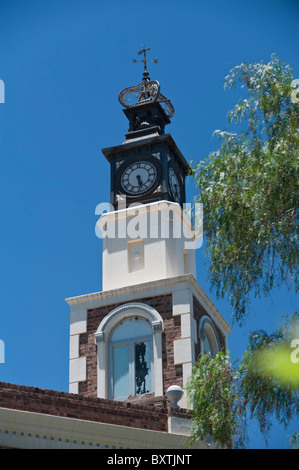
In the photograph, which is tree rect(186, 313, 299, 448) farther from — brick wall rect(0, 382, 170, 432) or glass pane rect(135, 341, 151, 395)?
glass pane rect(135, 341, 151, 395)

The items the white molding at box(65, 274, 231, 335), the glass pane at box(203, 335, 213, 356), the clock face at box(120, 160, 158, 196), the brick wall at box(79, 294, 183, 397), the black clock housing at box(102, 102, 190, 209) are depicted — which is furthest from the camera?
the clock face at box(120, 160, 158, 196)

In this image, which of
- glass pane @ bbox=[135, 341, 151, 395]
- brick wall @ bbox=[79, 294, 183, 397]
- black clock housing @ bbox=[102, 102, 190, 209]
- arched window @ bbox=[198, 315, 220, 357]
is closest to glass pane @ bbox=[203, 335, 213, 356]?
arched window @ bbox=[198, 315, 220, 357]

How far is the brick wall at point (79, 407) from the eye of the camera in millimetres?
16156

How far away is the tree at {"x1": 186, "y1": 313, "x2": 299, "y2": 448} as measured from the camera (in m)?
14.5

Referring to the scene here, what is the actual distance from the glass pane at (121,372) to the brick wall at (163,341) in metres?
0.54

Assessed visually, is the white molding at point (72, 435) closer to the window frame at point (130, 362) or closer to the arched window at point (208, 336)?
the window frame at point (130, 362)

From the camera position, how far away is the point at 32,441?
1576cm

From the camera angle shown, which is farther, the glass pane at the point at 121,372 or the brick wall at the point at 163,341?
the glass pane at the point at 121,372

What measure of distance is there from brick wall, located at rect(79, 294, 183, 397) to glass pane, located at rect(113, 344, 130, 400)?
21.2 inches

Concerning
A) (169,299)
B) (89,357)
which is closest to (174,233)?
(169,299)

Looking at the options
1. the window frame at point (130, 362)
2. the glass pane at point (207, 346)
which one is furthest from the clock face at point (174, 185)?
the window frame at point (130, 362)

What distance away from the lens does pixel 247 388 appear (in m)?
14.9
